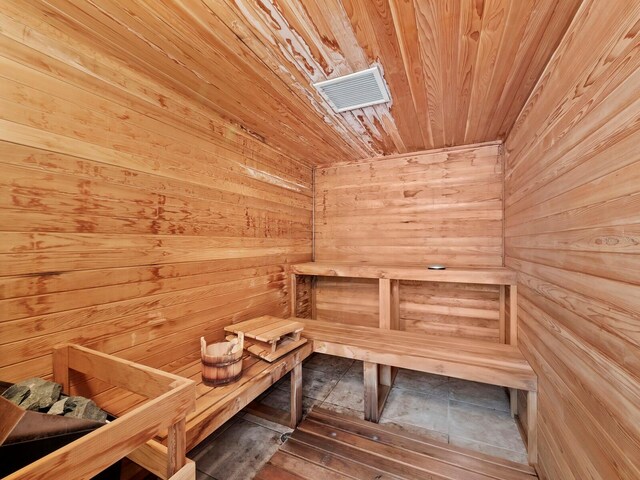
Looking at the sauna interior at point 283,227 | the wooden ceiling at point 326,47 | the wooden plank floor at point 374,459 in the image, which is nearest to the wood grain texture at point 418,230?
the sauna interior at point 283,227

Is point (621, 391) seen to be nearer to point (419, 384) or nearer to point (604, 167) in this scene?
point (604, 167)

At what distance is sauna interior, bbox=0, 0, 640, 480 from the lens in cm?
97

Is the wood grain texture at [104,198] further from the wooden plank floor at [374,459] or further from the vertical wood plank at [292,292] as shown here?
the wooden plank floor at [374,459]

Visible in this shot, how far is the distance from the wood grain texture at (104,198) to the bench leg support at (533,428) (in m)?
2.24

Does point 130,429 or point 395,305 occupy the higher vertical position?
point 130,429

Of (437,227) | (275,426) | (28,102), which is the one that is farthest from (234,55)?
(275,426)

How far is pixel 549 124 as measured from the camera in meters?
1.44

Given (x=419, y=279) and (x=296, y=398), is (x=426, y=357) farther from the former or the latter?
(x=296, y=398)

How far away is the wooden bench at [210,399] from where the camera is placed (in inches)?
41.6

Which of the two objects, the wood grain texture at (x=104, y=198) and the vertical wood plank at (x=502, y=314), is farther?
the vertical wood plank at (x=502, y=314)

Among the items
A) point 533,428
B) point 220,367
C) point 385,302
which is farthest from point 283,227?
point 533,428

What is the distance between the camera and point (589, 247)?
1.02 metres

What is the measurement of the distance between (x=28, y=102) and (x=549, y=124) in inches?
99.8

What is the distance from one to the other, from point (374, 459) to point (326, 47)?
2.54 m
